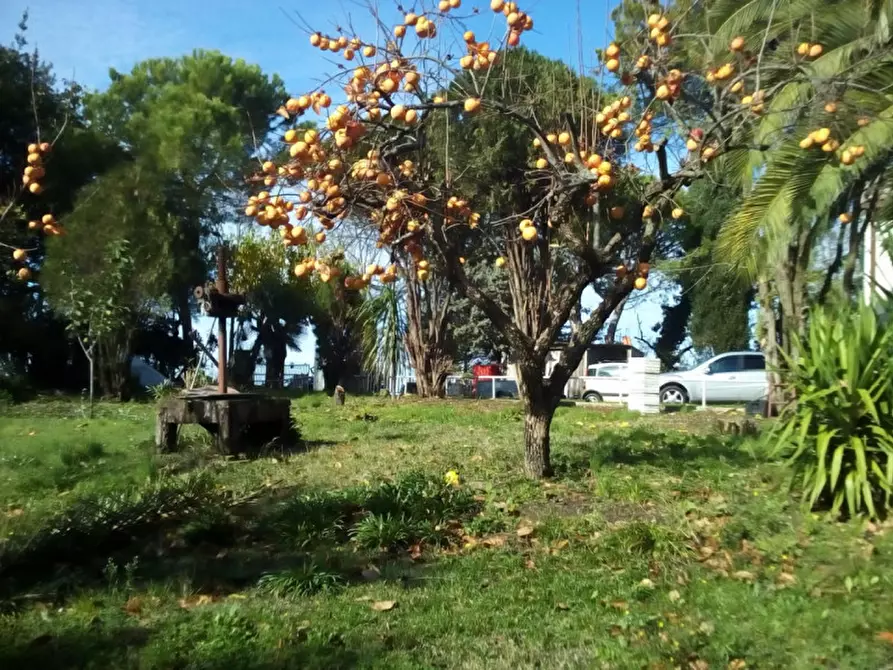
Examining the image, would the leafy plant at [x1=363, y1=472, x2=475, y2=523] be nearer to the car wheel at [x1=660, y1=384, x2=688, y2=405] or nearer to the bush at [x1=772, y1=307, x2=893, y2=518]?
the bush at [x1=772, y1=307, x2=893, y2=518]

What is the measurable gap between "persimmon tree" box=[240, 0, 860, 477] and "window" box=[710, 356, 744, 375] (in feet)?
51.8

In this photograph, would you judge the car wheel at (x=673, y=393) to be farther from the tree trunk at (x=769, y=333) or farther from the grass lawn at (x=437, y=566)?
the grass lawn at (x=437, y=566)

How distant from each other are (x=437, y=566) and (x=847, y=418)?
113 inches

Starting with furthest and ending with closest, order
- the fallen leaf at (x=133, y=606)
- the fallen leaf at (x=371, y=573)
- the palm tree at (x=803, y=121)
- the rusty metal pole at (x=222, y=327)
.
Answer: the rusty metal pole at (x=222, y=327)
the palm tree at (x=803, y=121)
the fallen leaf at (x=371, y=573)
the fallen leaf at (x=133, y=606)

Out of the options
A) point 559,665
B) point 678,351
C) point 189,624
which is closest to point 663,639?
point 559,665

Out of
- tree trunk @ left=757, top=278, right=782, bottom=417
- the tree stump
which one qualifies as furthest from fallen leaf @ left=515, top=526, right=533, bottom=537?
tree trunk @ left=757, top=278, right=782, bottom=417

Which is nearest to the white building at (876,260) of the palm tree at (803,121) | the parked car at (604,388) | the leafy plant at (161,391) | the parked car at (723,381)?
the palm tree at (803,121)

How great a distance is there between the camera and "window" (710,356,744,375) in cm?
2289

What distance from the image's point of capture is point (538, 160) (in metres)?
7.20

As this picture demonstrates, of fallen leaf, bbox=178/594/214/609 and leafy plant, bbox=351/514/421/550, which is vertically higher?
leafy plant, bbox=351/514/421/550

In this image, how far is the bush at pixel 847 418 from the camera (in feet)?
18.6

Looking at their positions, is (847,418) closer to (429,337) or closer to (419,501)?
(419,501)

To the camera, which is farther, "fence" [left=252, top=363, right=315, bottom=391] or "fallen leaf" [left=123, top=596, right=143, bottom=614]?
"fence" [left=252, top=363, right=315, bottom=391]

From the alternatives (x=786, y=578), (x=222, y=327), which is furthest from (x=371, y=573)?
(x=222, y=327)
